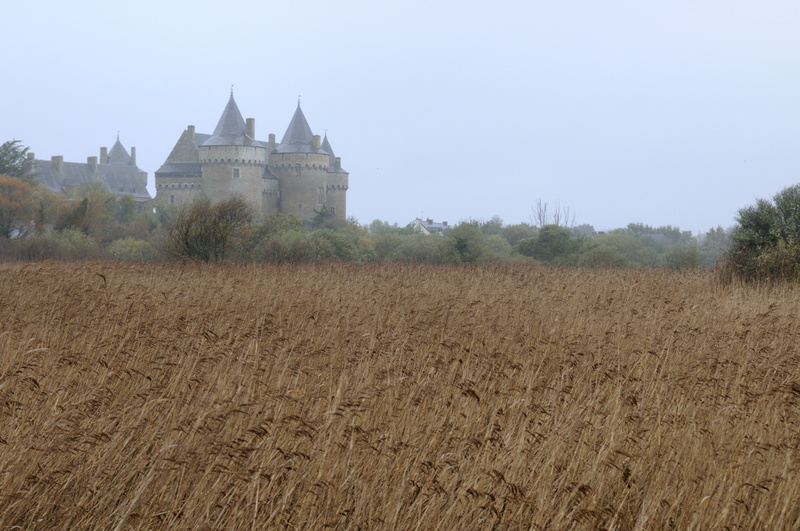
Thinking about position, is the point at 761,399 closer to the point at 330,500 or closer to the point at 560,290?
the point at 330,500

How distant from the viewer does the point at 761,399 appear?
5074 millimetres

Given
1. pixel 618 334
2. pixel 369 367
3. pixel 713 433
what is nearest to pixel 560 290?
pixel 618 334

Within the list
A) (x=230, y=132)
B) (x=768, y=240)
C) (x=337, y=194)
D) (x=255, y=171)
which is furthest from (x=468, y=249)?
(x=337, y=194)

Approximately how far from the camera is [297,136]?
63.9 metres

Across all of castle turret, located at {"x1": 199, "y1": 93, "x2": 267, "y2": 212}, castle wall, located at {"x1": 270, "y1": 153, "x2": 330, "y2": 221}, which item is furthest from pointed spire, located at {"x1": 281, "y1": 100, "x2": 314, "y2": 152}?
castle turret, located at {"x1": 199, "y1": 93, "x2": 267, "y2": 212}

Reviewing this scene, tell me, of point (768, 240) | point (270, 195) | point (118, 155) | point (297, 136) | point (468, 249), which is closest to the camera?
point (768, 240)

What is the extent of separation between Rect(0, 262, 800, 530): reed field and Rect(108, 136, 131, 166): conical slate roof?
74.0 metres

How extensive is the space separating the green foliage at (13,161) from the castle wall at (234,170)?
1223 cm

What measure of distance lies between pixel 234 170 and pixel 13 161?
50.4 ft

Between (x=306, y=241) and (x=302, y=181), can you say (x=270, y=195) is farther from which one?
(x=306, y=241)

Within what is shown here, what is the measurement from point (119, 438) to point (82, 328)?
348 cm

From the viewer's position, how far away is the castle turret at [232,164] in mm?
59438

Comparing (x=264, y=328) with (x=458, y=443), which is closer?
(x=458, y=443)

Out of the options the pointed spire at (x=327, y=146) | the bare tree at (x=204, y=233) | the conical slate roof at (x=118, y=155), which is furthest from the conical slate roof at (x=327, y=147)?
the bare tree at (x=204, y=233)
